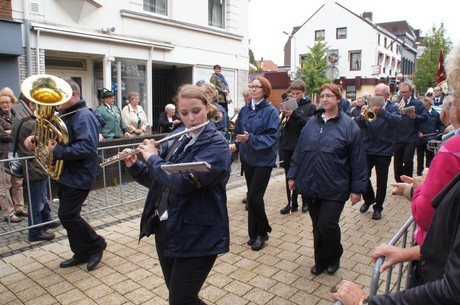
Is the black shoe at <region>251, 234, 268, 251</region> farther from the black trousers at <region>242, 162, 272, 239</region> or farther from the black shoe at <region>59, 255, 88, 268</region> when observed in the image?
the black shoe at <region>59, 255, 88, 268</region>

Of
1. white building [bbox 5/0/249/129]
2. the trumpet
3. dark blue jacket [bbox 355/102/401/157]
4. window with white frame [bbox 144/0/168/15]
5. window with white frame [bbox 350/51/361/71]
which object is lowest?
dark blue jacket [bbox 355/102/401/157]

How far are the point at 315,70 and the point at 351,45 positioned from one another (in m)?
8.48

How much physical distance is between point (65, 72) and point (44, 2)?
6.76 feet

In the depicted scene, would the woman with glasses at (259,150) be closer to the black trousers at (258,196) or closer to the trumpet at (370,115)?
the black trousers at (258,196)

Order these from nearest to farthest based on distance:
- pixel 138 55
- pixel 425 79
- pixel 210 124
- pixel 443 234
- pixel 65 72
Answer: pixel 443 234, pixel 210 124, pixel 65 72, pixel 138 55, pixel 425 79

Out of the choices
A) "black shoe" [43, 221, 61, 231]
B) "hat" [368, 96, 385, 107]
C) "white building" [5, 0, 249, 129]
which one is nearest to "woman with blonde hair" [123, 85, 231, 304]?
"black shoe" [43, 221, 61, 231]

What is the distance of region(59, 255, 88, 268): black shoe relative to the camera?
4.33m

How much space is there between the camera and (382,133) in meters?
6.19

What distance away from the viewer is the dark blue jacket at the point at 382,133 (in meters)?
6.16

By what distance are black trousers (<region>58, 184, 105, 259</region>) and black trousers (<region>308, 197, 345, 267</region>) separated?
245cm

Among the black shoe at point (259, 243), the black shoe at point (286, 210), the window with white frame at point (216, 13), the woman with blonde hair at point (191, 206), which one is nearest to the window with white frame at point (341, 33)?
the window with white frame at point (216, 13)

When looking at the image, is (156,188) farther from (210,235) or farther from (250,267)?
(250,267)

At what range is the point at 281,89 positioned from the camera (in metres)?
36.8

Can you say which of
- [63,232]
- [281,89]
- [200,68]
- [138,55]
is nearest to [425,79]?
[281,89]
